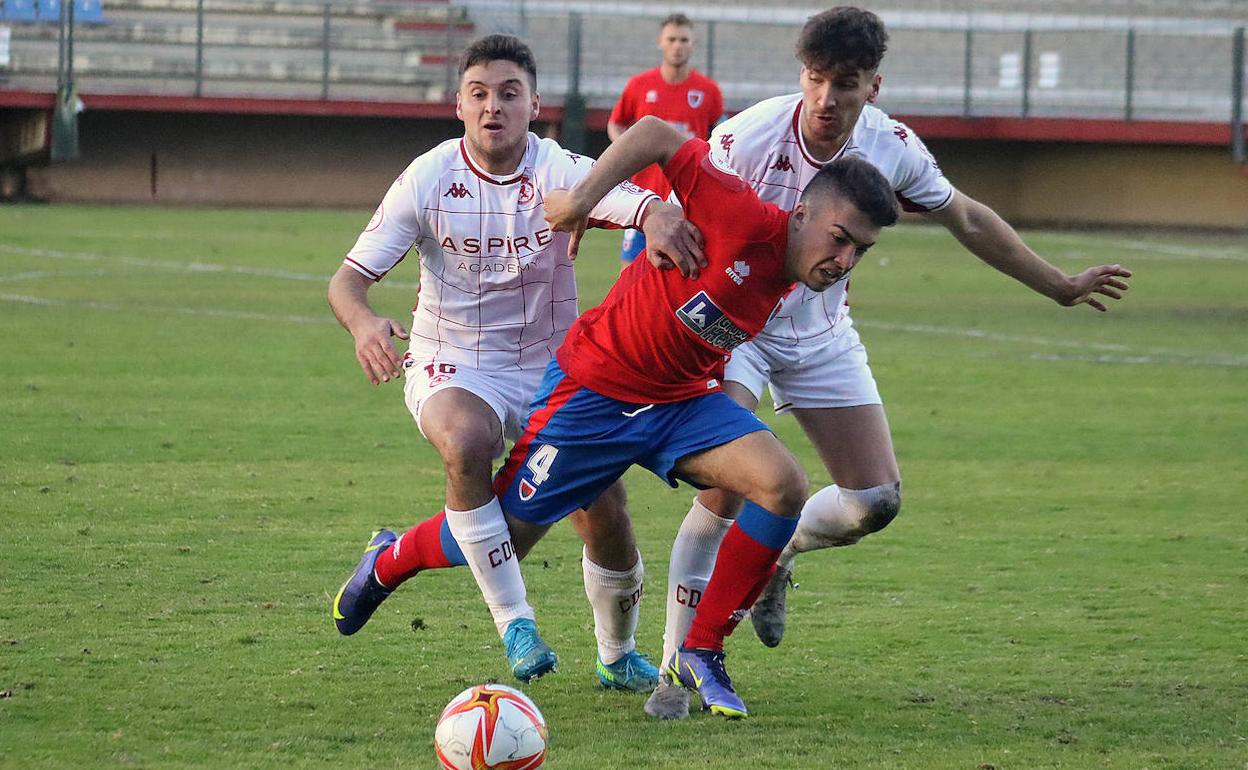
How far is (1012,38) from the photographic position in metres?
27.8

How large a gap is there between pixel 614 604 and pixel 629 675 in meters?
0.21

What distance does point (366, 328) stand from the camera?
470 cm

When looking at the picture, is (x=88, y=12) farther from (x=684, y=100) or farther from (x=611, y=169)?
(x=611, y=169)

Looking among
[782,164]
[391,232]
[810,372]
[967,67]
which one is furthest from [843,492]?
[967,67]

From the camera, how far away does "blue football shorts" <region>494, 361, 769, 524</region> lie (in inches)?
186

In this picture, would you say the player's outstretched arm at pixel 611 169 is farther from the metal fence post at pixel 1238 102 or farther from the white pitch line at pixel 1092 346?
the metal fence post at pixel 1238 102

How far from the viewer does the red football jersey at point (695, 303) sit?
15.0ft

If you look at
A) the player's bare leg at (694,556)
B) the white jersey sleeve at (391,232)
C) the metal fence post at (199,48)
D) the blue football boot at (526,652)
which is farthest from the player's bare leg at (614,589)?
the metal fence post at (199,48)

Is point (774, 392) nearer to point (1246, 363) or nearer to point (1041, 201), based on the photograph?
point (1246, 363)

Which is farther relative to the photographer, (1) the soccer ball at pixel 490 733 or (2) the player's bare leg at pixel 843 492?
(2) the player's bare leg at pixel 843 492

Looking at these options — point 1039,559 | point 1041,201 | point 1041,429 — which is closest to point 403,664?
point 1039,559

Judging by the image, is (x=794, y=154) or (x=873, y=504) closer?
(x=794, y=154)

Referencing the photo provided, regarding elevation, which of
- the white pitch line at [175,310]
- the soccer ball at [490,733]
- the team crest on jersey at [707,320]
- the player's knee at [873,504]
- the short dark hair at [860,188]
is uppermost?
the short dark hair at [860,188]

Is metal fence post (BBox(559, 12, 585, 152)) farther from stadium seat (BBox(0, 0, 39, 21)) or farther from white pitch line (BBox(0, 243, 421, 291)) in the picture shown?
white pitch line (BBox(0, 243, 421, 291))
